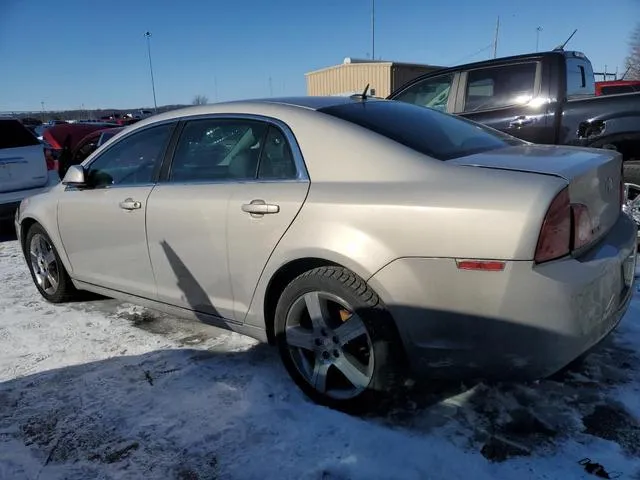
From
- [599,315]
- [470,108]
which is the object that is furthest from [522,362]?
[470,108]

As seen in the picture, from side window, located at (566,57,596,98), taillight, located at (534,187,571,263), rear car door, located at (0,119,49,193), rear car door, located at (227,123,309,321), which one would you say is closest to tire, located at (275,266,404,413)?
rear car door, located at (227,123,309,321)

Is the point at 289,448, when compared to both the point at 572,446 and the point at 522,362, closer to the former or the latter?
the point at 522,362

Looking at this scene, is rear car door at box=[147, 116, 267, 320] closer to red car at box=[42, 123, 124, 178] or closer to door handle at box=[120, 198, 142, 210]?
door handle at box=[120, 198, 142, 210]

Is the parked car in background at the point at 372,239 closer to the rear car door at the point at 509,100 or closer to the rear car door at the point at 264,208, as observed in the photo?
the rear car door at the point at 264,208

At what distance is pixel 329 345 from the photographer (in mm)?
2572

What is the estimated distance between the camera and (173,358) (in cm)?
327

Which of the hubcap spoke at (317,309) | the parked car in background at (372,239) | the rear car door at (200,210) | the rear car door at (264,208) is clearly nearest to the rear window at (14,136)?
the parked car in background at (372,239)

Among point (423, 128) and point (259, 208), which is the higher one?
point (423, 128)

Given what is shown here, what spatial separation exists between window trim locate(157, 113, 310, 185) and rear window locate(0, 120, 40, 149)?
491cm

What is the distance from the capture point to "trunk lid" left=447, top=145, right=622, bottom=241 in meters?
2.19

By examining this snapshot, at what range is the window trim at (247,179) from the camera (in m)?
2.65

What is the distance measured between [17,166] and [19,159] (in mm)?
98

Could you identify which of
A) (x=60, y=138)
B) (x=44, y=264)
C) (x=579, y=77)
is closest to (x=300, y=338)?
(x=44, y=264)

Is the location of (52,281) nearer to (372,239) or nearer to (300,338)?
(300,338)
